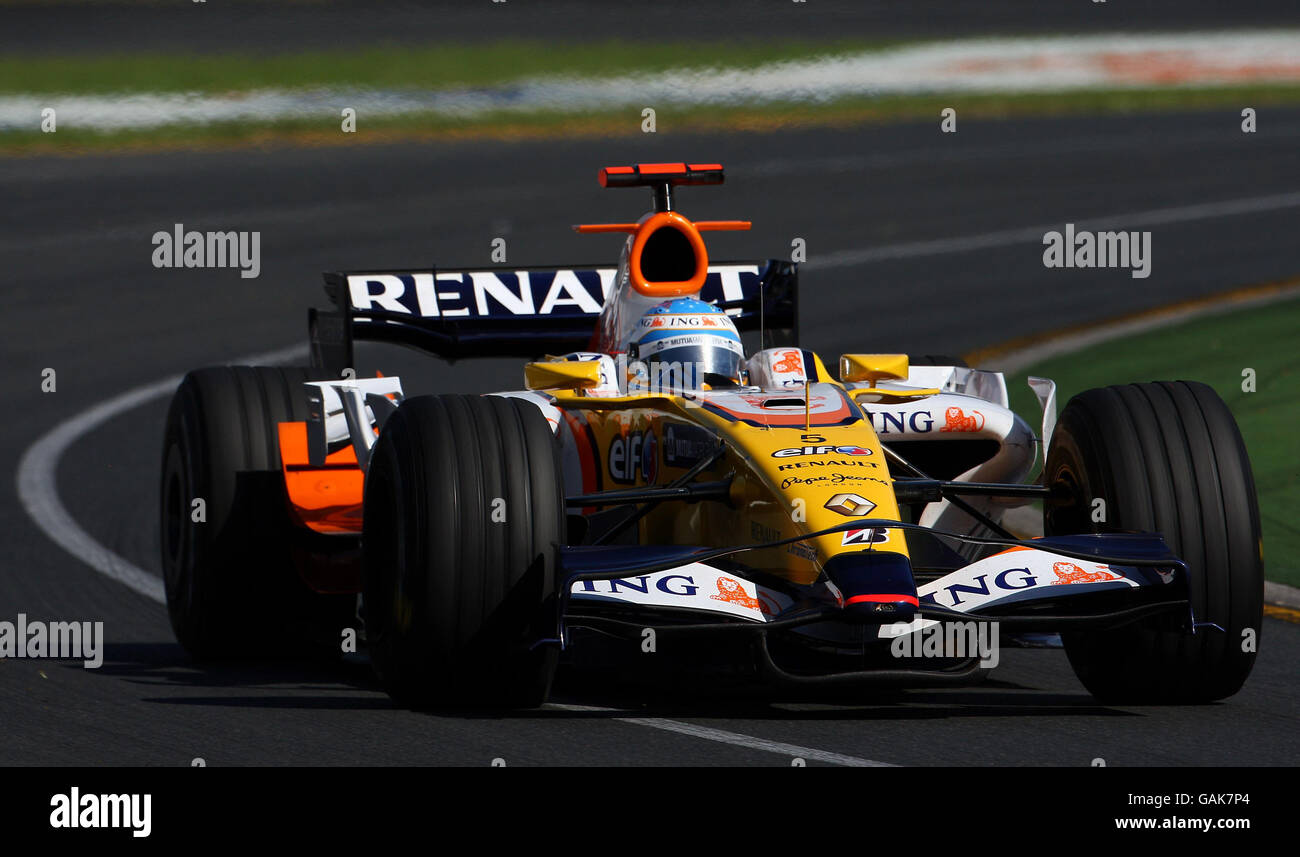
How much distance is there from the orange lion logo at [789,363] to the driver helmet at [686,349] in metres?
0.18

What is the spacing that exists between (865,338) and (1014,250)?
5111 millimetres

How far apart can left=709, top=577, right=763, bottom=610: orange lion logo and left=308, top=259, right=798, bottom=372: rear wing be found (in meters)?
3.44

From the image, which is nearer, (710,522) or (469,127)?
(710,522)

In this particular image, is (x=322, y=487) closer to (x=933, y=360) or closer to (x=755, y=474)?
(x=755, y=474)

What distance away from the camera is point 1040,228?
24375mm

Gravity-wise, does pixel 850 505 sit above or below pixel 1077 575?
above

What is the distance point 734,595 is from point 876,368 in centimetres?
237

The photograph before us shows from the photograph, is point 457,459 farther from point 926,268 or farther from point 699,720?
point 926,268

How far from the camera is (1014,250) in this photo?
76.0 ft

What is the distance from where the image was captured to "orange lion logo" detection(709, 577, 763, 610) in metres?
6.91

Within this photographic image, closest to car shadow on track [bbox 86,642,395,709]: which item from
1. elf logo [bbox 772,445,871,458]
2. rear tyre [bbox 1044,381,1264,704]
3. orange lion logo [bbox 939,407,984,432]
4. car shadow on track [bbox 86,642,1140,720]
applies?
car shadow on track [bbox 86,642,1140,720]

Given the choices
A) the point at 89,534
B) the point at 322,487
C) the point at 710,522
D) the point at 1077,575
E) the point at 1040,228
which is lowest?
the point at 89,534

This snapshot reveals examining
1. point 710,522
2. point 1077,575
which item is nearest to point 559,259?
point 710,522

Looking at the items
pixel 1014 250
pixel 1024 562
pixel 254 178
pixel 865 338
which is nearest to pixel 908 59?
pixel 1014 250
